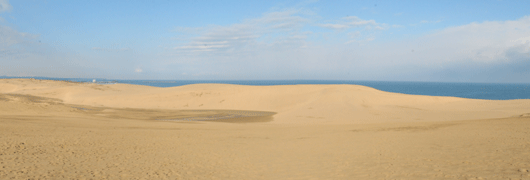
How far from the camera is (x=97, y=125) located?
12.9 metres

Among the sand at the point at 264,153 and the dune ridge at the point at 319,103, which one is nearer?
the sand at the point at 264,153

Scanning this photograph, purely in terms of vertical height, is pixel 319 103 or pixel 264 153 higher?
pixel 319 103

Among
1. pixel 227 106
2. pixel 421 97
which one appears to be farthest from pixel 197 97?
pixel 421 97

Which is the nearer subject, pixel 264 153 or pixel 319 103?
pixel 264 153

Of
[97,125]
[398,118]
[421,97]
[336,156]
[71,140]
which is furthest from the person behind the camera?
[421,97]

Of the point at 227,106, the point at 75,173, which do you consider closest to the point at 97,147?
the point at 75,173

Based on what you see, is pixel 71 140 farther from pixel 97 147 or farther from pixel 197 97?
pixel 197 97

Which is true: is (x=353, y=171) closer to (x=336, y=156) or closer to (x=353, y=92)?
(x=336, y=156)

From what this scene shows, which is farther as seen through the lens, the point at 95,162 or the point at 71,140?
the point at 71,140

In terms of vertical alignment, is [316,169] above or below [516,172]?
below

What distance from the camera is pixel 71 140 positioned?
30.6ft

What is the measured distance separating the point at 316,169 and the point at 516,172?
12.8 feet

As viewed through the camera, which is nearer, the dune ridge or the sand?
the sand

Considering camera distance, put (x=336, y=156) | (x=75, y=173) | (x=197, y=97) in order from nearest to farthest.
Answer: (x=75, y=173) < (x=336, y=156) < (x=197, y=97)
